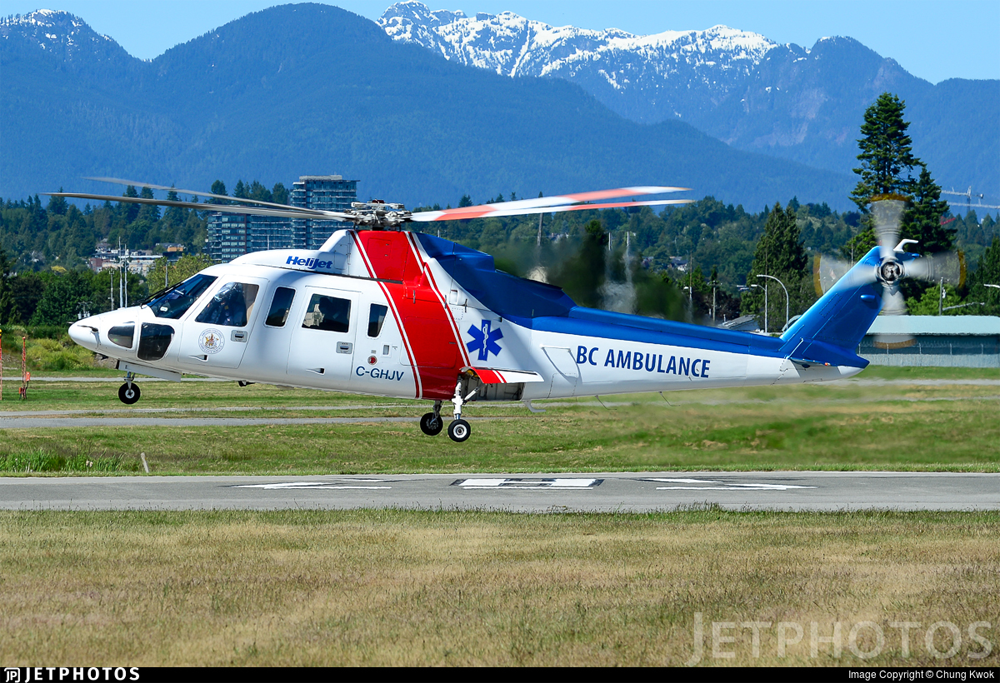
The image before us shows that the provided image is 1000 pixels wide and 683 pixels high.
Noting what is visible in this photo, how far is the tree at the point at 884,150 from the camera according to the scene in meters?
135

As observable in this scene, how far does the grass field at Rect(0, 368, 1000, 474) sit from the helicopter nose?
39.6 ft

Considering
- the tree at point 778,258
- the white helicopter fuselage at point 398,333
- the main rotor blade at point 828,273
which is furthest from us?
the tree at point 778,258

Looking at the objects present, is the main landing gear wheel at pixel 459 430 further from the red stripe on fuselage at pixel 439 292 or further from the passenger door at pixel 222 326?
the passenger door at pixel 222 326

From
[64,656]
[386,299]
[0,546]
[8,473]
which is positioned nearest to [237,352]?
[386,299]

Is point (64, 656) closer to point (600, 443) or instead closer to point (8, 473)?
point (8, 473)

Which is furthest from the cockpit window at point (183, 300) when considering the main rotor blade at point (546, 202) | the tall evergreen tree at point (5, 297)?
the tall evergreen tree at point (5, 297)

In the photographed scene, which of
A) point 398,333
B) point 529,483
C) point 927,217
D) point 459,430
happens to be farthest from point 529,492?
point 927,217

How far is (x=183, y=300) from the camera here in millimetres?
24328

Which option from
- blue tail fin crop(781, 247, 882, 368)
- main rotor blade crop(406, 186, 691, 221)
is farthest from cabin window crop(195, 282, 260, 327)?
blue tail fin crop(781, 247, 882, 368)

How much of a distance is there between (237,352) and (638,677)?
13.7 metres

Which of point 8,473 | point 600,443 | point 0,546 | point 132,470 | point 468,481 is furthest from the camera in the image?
point 600,443

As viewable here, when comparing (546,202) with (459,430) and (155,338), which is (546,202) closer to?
(459,430)

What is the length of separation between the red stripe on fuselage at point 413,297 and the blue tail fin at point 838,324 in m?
7.78

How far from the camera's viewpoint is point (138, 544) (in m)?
21.6
